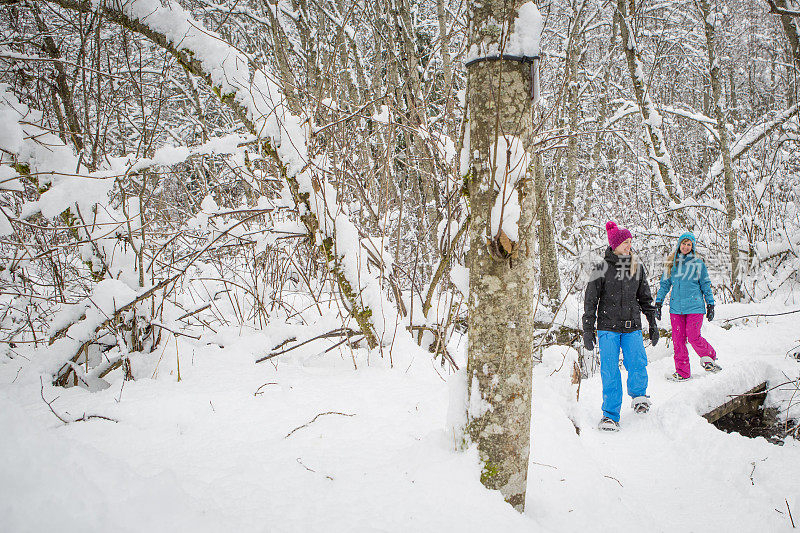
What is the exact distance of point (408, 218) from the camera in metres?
6.39

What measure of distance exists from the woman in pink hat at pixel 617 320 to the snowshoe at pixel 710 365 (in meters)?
1.42

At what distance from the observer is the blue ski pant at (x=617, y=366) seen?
3.52 metres

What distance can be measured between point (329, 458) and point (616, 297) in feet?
9.84

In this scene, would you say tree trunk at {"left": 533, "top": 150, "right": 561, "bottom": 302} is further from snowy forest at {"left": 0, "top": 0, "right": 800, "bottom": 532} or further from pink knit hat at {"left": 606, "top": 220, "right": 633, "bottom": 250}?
pink knit hat at {"left": 606, "top": 220, "right": 633, "bottom": 250}

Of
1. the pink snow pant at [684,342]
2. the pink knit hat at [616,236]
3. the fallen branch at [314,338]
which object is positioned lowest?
the pink snow pant at [684,342]

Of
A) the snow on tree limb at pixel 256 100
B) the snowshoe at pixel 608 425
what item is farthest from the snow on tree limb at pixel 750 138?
the snow on tree limb at pixel 256 100

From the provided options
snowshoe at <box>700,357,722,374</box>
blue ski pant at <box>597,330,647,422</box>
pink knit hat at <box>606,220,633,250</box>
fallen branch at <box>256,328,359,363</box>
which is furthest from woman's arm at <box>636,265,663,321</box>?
fallen branch at <box>256,328,359,363</box>

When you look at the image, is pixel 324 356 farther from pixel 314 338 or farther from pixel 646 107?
pixel 646 107

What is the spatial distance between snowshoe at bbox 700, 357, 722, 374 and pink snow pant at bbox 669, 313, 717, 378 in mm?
46

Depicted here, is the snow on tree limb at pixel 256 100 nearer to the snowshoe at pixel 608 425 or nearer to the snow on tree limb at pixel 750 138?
the snowshoe at pixel 608 425

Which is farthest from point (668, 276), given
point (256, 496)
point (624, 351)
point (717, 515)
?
point (256, 496)

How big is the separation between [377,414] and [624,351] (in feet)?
8.64

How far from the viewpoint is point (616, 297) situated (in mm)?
3607

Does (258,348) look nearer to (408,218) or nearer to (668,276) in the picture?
(408,218)
